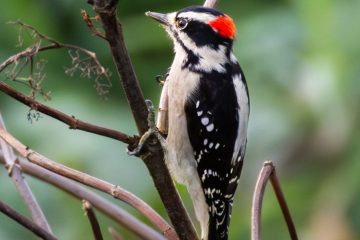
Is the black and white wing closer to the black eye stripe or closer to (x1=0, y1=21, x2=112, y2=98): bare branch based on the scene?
the black eye stripe

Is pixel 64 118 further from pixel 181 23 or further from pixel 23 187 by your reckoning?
pixel 181 23

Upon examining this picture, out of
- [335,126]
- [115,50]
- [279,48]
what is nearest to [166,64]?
[279,48]

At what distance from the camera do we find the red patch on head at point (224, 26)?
2.59 meters

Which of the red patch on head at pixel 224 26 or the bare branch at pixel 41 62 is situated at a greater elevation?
the red patch on head at pixel 224 26

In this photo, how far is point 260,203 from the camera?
77.5 inches

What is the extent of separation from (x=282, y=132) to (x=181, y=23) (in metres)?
1.69

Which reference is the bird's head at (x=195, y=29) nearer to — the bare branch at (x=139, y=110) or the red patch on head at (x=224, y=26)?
the red patch on head at (x=224, y=26)

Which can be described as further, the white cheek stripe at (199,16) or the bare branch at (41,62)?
the white cheek stripe at (199,16)

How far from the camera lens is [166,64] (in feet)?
16.4

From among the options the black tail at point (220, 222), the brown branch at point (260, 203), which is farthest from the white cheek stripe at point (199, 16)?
the brown branch at point (260, 203)

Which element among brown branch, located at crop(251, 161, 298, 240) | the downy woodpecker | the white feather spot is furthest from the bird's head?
brown branch, located at crop(251, 161, 298, 240)

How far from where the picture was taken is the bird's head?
2.63 m

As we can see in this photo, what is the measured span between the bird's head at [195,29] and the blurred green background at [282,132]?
1.14m

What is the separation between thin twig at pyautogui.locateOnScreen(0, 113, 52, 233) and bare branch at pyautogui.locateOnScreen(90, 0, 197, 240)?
0.24 metres
